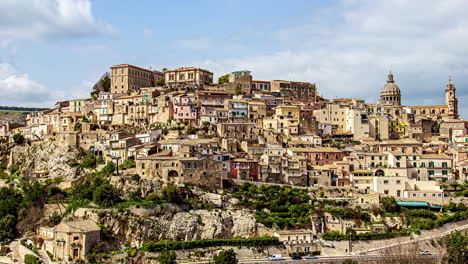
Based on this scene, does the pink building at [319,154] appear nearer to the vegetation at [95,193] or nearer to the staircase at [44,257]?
the vegetation at [95,193]

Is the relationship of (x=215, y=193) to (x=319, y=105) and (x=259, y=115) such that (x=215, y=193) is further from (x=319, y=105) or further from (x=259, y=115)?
(x=319, y=105)

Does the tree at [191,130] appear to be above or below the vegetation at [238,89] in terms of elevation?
below

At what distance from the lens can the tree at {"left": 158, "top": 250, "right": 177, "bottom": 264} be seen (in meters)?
47.6

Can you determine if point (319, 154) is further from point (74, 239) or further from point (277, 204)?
point (74, 239)

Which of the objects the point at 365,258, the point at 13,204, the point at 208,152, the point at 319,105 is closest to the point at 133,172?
the point at 208,152

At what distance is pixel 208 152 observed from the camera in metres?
61.0

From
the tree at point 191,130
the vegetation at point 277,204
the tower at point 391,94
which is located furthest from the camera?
the tower at point 391,94

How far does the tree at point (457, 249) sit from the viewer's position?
48.1 meters

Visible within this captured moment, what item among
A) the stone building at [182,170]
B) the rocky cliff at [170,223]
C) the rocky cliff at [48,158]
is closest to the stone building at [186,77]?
the rocky cliff at [48,158]

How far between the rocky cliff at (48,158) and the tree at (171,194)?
607 inches

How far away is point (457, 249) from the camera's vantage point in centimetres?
4884

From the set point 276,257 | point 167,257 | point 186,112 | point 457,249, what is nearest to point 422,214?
point 457,249

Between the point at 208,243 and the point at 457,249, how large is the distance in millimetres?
22698

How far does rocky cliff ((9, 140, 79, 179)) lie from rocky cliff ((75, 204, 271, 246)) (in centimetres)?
1336
